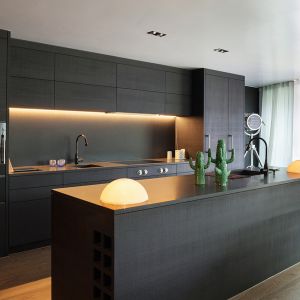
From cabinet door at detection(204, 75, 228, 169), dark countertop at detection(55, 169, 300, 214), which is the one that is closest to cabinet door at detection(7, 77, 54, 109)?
dark countertop at detection(55, 169, 300, 214)

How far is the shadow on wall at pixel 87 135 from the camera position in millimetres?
4078

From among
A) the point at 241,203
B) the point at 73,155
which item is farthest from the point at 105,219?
the point at 73,155

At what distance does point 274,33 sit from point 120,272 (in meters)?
3.14

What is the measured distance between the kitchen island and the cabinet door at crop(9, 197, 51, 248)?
1454 millimetres

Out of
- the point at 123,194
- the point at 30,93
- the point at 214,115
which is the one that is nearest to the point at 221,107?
the point at 214,115

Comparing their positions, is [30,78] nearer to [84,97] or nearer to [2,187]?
[84,97]

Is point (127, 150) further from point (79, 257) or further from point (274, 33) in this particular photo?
point (79, 257)

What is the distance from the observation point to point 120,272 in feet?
5.72

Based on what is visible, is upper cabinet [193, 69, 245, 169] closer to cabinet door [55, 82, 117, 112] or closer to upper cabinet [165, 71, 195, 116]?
upper cabinet [165, 71, 195, 116]

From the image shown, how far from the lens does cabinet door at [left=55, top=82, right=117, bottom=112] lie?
4.03 metres

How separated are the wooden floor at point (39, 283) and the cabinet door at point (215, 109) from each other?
2.73 meters

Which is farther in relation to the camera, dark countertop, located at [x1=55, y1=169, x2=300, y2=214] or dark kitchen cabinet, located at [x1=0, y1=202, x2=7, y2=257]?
dark kitchen cabinet, located at [x1=0, y1=202, x2=7, y2=257]

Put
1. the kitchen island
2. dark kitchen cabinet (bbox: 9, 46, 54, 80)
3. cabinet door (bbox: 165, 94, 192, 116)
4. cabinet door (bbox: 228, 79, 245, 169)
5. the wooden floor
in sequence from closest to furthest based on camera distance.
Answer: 1. the kitchen island
2. the wooden floor
3. dark kitchen cabinet (bbox: 9, 46, 54, 80)
4. cabinet door (bbox: 165, 94, 192, 116)
5. cabinet door (bbox: 228, 79, 245, 169)

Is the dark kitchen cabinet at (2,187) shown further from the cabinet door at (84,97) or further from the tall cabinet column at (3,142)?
the cabinet door at (84,97)
